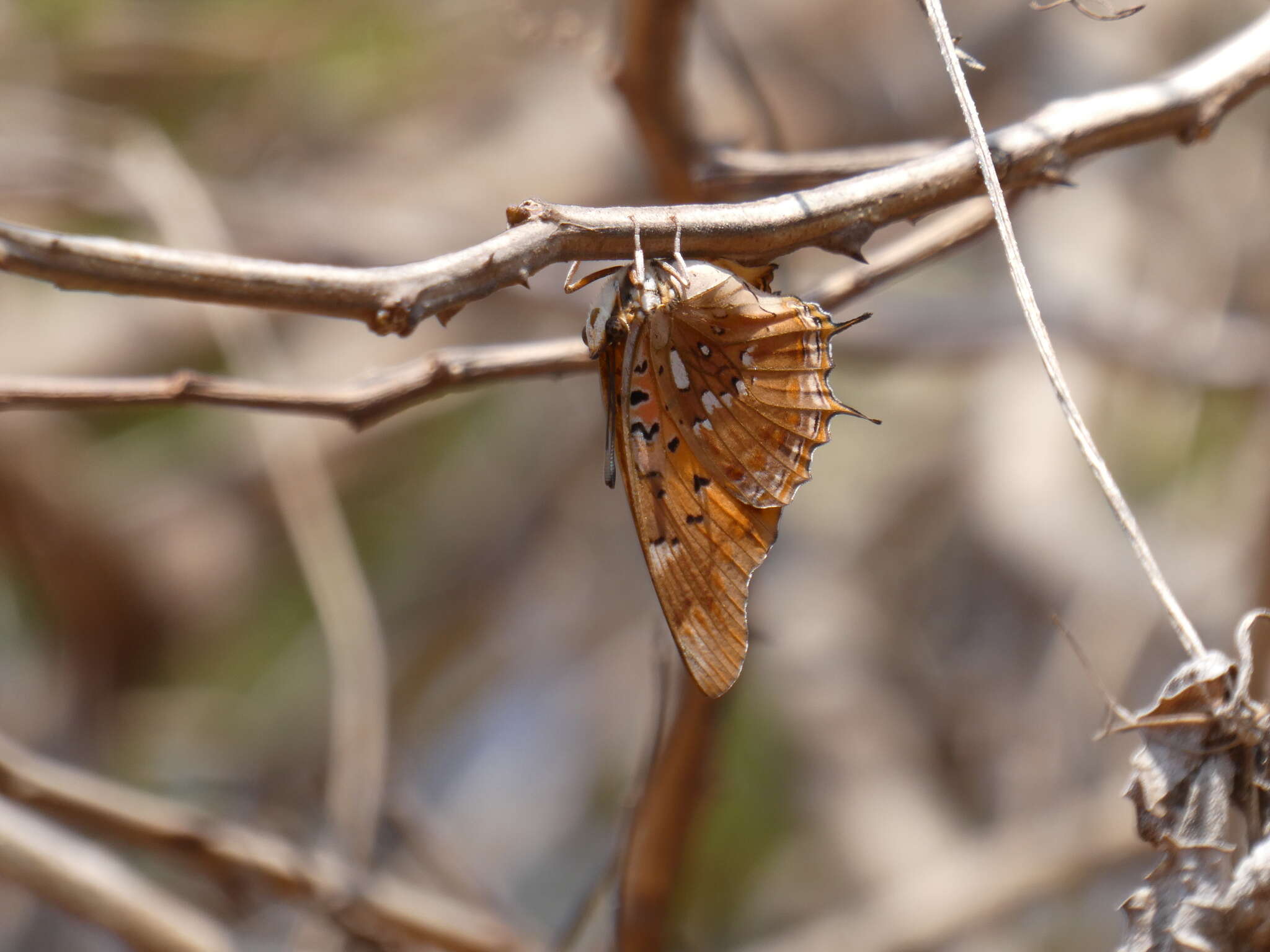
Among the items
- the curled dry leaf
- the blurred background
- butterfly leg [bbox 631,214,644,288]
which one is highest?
the blurred background

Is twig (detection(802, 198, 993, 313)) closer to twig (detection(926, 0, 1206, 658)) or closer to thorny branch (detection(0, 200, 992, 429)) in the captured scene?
thorny branch (detection(0, 200, 992, 429))

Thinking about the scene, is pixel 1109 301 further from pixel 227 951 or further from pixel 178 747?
pixel 178 747

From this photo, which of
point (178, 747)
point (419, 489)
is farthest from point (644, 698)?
point (178, 747)

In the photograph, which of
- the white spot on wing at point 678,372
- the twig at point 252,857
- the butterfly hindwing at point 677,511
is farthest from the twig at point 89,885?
the white spot on wing at point 678,372

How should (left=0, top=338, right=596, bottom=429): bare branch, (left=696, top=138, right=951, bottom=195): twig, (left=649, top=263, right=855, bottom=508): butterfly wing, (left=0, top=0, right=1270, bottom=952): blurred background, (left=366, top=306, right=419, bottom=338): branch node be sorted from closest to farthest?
(left=366, top=306, right=419, bottom=338): branch node
(left=0, top=338, right=596, bottom=429): bare branch
(left=649, top=263, right=855, bottom=508): butterfly wing
(left=696, top=138, right=951, bottom=195): twig
(left=0, top=0, right=1270, bottom=952): blurred background

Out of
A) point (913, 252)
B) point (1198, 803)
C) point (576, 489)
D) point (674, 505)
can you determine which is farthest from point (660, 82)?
point (576, 489)

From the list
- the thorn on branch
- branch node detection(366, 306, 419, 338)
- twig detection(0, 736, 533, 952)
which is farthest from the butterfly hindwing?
twig detection(0, 736, 533, 952)

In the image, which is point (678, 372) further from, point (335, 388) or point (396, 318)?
point (396, 318)
